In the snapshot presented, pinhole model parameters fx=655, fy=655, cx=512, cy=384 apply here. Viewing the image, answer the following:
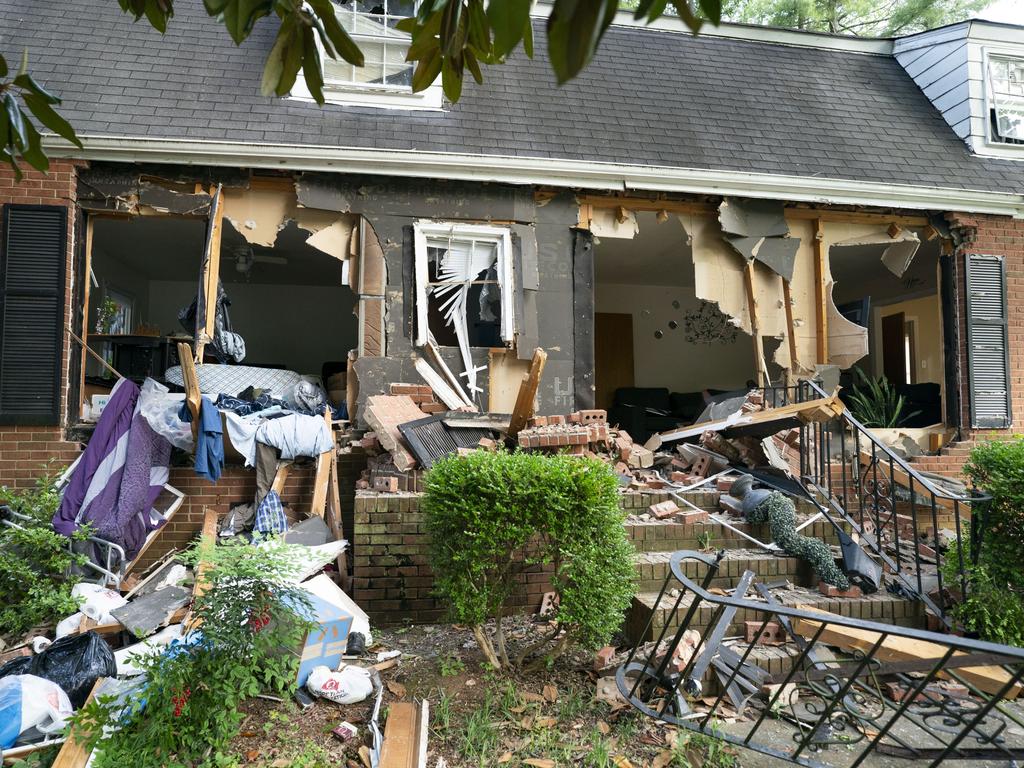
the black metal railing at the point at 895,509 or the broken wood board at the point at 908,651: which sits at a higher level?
the black metal railing at the point at 895,509

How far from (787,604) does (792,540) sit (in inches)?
25.7

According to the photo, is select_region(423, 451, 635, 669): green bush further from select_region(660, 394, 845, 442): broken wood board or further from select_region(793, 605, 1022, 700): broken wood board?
select_region(660, 394, 845, 442): broken wood board

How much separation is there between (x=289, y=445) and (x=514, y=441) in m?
1.97

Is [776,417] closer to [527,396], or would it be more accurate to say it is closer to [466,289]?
[527,396]

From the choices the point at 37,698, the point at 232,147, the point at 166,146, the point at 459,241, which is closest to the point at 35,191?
the point at 166,146

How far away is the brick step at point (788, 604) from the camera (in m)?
4.09

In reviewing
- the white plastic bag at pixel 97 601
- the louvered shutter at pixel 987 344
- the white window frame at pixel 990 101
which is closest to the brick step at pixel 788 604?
the white plastic bag at pixel 97 601

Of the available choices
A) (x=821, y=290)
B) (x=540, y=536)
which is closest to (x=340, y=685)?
(x=540, y=536)

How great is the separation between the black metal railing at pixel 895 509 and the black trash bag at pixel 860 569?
0.55 feet

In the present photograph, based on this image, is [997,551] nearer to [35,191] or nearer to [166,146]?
[166,146]

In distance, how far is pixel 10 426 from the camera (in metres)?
5.86

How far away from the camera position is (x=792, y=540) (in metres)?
4.80

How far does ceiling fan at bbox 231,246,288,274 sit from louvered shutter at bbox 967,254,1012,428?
355 inches

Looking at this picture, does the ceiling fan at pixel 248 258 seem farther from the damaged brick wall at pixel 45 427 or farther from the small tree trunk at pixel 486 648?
the small tree trunk at pixel 486 648
